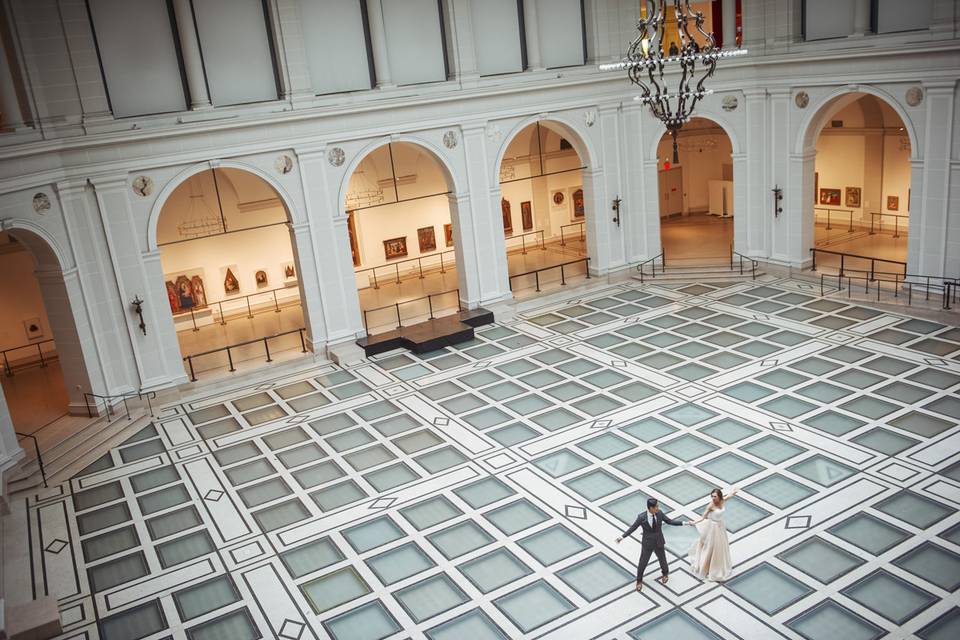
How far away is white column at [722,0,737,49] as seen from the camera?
2202cm

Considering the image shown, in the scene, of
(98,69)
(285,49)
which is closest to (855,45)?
(285,49)

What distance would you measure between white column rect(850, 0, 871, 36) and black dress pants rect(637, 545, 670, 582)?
15364 mm

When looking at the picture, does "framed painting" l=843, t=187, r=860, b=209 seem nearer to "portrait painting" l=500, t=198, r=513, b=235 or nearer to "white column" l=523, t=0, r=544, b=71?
"portrait painting" l=500, t=198, r=513, b=235

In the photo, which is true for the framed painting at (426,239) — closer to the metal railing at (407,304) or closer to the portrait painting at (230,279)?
the metal railing at (407,304)

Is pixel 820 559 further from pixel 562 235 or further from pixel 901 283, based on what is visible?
pixel 562 235

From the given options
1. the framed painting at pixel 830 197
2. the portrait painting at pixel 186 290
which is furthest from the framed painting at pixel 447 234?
the framed painting at pixel 830 197

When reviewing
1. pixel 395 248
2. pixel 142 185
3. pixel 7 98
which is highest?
pixel 7 98

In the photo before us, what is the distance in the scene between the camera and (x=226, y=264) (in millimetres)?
24156

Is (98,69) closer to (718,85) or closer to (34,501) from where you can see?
(34,501)

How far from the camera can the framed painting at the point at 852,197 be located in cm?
2728

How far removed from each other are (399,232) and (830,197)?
15.4 metres

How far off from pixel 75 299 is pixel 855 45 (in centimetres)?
1917

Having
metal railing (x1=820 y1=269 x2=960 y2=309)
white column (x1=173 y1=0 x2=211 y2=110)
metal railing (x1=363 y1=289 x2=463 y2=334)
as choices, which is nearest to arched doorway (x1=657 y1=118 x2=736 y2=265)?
metal railing (x1=820 y1=269 x2=960 y2=309)

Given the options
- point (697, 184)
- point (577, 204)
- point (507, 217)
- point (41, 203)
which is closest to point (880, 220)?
point (697, 184)
